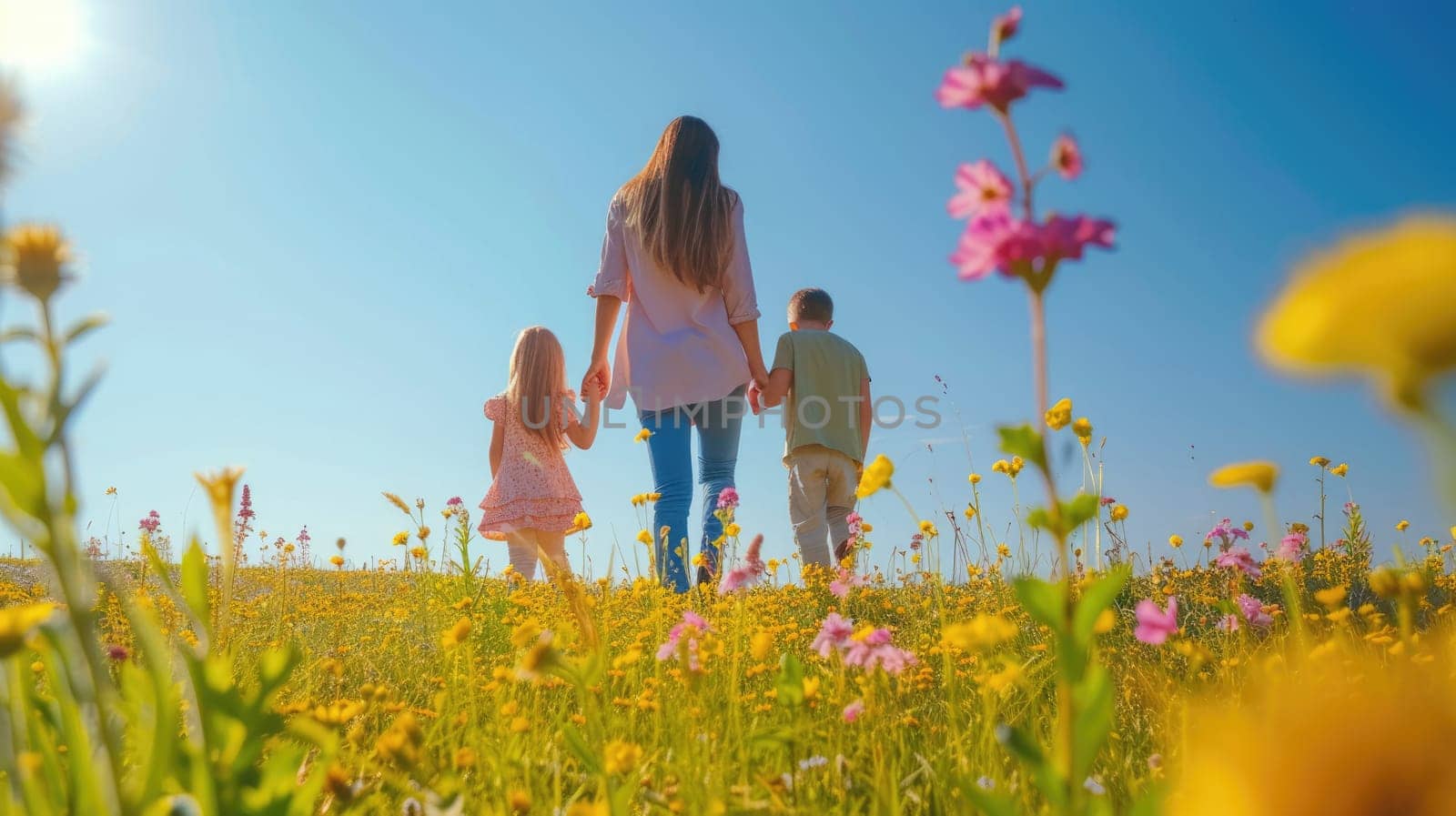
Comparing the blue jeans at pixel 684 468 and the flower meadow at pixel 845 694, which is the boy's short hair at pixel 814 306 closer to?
the blue jeans at pixel 684 468

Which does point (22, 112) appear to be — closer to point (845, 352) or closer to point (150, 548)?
point (150, 548)

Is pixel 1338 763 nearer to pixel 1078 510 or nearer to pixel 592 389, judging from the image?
pixel 1078 510

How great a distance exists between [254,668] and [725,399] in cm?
310

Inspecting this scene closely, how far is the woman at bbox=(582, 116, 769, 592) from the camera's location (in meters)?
5.19

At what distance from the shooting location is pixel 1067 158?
0.80m

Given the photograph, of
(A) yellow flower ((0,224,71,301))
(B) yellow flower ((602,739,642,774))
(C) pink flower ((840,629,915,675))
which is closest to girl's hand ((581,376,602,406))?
(C) pink flower ((840,629,915,675))

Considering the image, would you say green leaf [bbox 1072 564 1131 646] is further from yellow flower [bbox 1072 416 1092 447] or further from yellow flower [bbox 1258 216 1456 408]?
yellow flower [bbox 1072 416 1092 447]

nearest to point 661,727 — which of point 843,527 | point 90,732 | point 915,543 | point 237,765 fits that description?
point 237,765

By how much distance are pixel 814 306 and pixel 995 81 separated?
579 centimetres

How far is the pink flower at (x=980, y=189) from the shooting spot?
2.64ft

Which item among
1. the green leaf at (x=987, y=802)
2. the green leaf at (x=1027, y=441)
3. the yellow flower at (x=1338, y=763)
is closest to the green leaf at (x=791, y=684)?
the green leaf at (x=987, y=802)

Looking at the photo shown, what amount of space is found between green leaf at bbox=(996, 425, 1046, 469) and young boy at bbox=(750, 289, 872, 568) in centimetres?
501

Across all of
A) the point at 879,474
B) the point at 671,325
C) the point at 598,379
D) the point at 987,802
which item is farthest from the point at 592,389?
the point at 987,802

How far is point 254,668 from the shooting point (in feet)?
9.10
